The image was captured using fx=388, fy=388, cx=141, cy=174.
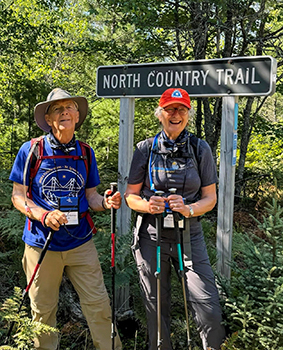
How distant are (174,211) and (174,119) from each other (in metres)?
0.68

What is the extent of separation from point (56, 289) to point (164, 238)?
0.94 m

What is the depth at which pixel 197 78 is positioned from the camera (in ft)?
11.5

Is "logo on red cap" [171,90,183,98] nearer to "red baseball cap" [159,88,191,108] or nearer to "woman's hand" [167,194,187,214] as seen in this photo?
"red baseball cap" [159,88,191,108]

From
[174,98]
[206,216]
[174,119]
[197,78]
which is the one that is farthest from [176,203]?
[206,216]

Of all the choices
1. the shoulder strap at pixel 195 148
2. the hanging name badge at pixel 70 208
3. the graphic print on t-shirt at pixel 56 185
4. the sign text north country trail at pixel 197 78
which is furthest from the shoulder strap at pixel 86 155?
the sign text north country trail at pixel 197 78

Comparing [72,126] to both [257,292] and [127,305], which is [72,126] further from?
[127,305]

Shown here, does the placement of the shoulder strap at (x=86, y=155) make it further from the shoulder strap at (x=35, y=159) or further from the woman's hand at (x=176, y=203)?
the woman's hand at (x=176, y=203)

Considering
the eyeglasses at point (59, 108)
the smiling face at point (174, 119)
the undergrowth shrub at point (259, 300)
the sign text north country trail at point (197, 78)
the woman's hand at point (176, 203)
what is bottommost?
the undergrowth shrub at point (259, 300)

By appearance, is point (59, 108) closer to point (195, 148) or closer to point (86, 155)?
point (86, 155)

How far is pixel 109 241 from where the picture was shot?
397cm

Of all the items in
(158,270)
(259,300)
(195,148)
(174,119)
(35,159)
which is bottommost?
(259,300)

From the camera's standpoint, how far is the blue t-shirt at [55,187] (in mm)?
2873

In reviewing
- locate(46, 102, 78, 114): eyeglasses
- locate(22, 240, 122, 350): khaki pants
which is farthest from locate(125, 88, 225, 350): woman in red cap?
locate(46, 102, 78, 114): eyeglasses

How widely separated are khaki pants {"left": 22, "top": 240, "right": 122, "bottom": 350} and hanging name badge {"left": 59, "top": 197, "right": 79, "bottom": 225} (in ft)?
0.77
